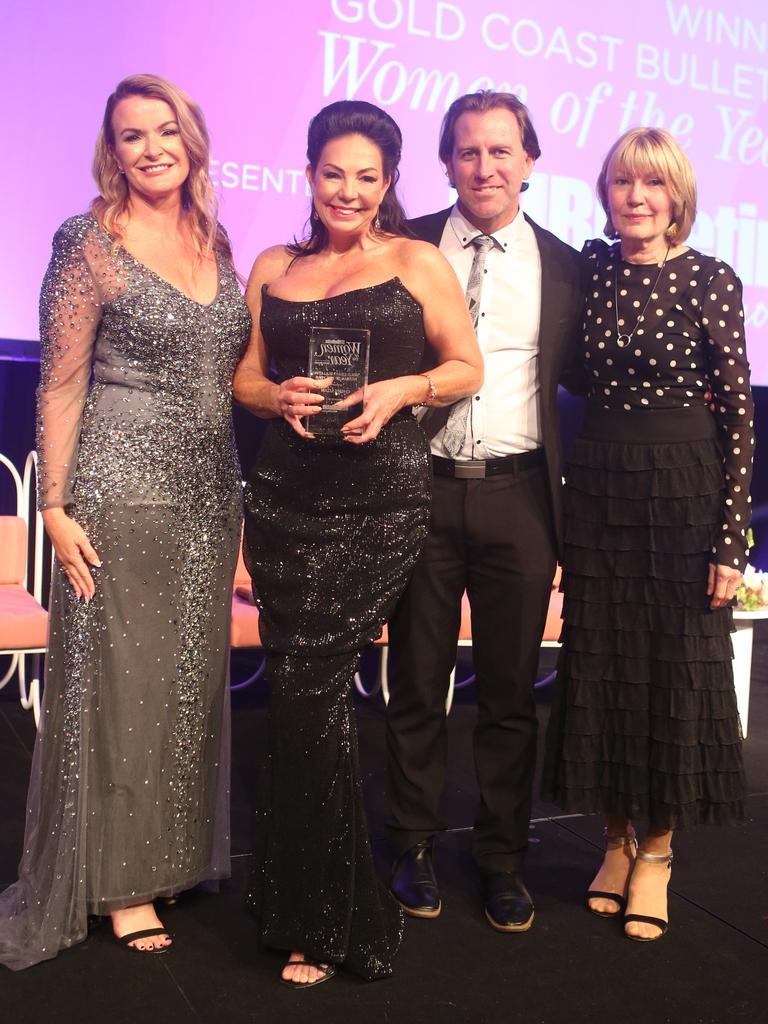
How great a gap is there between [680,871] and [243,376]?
164 centimetres

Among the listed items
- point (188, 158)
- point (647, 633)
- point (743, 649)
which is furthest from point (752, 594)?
point (188, 158)

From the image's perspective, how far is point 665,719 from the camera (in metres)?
2.52

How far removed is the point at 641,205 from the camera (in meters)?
2.47

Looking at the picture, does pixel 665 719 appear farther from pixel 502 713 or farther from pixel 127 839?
pixel 127 839

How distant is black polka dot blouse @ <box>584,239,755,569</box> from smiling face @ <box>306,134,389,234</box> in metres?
0.59

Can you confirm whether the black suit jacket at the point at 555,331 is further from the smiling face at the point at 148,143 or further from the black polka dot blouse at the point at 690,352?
the smiling face at the point at 148,143

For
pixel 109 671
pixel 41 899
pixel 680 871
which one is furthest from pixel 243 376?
pixel 680 871

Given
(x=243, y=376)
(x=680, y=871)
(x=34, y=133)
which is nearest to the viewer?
(x=243, y=376)

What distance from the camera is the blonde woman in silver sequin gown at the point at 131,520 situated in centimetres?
233

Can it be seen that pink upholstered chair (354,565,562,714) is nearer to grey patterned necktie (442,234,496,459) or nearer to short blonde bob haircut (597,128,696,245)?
grey patterned necktie (442,234,496,459)

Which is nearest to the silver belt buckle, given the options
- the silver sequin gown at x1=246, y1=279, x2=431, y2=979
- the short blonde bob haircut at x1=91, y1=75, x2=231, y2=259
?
the silver sequin gown at x1=246, y1=279, x2=431, y2=979

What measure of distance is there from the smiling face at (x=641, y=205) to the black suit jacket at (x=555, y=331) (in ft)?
0.58

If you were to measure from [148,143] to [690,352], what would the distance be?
1.18 metres

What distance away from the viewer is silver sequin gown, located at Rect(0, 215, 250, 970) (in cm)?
233
